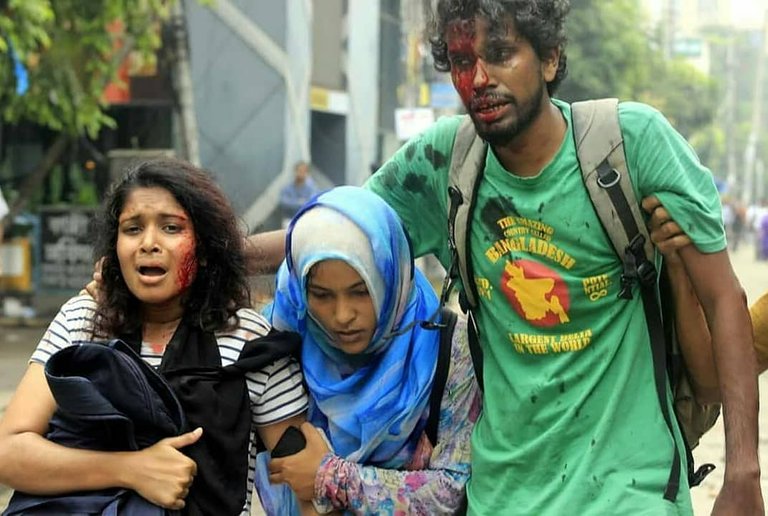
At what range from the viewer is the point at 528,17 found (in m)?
2.59

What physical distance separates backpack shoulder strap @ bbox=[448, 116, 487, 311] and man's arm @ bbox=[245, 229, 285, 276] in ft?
1.66

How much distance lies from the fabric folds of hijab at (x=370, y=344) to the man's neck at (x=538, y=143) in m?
0.32

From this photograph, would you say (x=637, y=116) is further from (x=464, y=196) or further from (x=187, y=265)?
(x=187, y=265)

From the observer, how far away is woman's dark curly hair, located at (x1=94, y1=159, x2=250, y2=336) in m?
2.69

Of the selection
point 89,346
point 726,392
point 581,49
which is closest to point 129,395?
point 89,346

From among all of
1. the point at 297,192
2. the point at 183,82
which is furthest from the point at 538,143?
the point at 297,192

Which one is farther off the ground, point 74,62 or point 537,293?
point 537,293

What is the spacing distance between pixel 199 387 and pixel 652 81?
136ft

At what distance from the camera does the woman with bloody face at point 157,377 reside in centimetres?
243

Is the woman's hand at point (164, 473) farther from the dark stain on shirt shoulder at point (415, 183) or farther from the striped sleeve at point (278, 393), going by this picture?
the dark stain on shirt shoulder at point (415, 183)

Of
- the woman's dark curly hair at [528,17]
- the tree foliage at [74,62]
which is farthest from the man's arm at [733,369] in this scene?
the tree foliage at [74,62]

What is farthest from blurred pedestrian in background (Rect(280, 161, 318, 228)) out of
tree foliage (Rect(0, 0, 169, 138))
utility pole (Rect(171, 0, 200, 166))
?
tree foliage (Rect(0, 0, 169, 138))

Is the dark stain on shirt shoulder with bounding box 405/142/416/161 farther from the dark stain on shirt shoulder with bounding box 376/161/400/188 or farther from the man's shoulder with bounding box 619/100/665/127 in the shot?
the man's shoulder with bounding box 619/100/665/127

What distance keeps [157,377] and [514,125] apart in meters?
0.91
